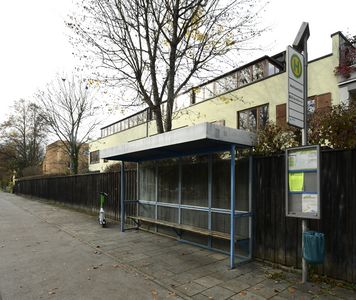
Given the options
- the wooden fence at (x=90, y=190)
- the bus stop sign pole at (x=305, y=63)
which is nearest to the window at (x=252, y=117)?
the wooden fence at (x=90, y=190)

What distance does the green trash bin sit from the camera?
14.9 feet

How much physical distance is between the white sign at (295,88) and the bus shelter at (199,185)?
1261 mm

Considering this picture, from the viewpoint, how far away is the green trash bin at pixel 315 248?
179 inches

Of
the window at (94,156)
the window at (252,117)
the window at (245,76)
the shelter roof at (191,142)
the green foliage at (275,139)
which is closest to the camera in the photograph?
the shelter roof at (191,142)

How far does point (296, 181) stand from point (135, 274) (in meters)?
3.35

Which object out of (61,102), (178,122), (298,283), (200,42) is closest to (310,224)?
(298,283)

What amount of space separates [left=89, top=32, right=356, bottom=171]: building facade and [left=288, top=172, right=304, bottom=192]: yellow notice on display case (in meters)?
4.71

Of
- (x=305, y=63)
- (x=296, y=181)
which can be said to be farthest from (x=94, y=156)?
(x=296, y=181)

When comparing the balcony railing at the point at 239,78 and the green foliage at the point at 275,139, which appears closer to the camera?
the green foliage at the point at 275,139

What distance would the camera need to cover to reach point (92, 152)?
39875 millimetres

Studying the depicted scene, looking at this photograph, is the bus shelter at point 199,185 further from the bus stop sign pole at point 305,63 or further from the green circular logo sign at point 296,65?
the green circular logo sign at point 296,65

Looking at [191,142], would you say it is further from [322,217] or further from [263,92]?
[263,92]

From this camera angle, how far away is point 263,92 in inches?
615

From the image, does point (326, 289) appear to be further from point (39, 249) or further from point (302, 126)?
point (39, 249)
